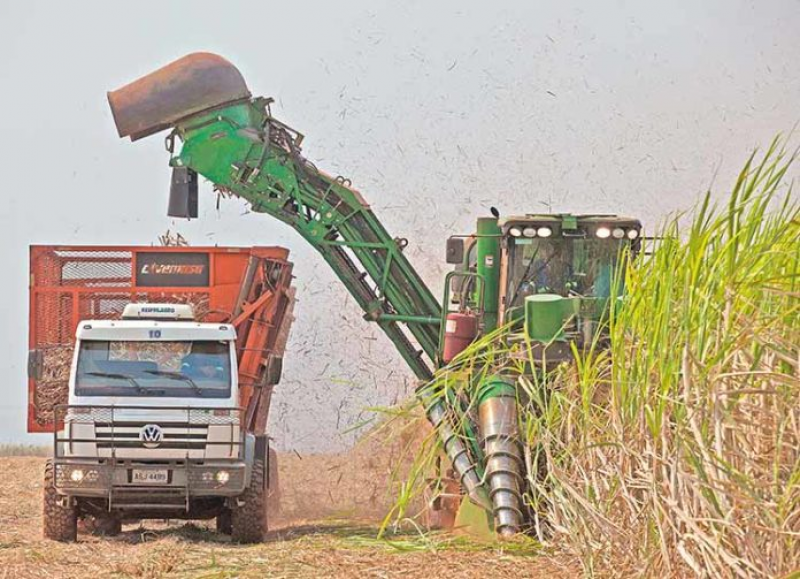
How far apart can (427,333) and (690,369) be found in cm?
1040

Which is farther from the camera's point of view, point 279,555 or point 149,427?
point 149,427

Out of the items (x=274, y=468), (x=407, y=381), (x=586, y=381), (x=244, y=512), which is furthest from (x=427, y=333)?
(x=586, y=381)

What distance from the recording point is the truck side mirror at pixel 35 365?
538 inches

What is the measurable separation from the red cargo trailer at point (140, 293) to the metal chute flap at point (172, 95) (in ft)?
5.37

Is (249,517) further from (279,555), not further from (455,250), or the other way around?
(455,250)

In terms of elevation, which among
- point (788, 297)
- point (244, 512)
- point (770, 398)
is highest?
point (788, 297)

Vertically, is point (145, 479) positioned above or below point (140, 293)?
below

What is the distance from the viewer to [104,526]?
1458 cm

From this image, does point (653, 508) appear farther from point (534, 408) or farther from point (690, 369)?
point (534, 408)

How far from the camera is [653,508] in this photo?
678 centimetres

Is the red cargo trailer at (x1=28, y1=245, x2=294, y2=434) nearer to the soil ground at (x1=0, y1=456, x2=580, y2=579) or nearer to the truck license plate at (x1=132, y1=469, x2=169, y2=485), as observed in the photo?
the soil ground at (x1=0, y1=456, x2=580, y2=579)

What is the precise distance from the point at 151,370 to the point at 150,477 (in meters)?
1.00

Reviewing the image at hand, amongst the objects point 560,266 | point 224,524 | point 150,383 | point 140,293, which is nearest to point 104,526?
point 224,524

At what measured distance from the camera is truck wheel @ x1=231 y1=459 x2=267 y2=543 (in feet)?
44.8
